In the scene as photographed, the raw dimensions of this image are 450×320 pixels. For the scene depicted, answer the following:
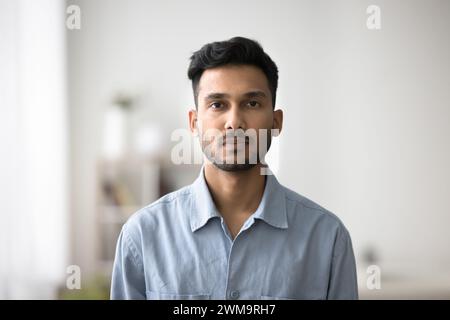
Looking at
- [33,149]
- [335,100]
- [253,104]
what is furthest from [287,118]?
[253,104]

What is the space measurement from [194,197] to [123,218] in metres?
1.63

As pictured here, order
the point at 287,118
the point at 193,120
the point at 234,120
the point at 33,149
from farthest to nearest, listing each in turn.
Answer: the point at 287,118 < the point at 33,149 < the point at 193,120 < the point at 234,120

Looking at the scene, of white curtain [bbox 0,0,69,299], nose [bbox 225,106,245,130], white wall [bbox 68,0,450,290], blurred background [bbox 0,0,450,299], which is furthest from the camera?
white wall [bbox 68,0,450,290]

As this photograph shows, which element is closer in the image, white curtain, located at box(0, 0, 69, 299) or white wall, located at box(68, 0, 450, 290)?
white curtain, located at box(0, 0, 69, 299)

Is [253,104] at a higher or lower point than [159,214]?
higher

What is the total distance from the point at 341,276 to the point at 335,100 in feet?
6.07

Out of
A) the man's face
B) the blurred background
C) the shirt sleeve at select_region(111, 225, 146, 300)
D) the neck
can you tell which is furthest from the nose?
the blurred background

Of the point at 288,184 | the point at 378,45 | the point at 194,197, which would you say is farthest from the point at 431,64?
the point at 194,197

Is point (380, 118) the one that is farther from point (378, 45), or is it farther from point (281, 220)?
point (281, 220)

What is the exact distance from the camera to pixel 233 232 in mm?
1049

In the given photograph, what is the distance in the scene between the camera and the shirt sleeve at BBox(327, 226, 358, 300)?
1.02 metres

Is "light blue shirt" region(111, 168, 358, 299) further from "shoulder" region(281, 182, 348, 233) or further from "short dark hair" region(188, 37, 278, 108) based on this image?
"short dark hair" region(188, 37, 278, 108)

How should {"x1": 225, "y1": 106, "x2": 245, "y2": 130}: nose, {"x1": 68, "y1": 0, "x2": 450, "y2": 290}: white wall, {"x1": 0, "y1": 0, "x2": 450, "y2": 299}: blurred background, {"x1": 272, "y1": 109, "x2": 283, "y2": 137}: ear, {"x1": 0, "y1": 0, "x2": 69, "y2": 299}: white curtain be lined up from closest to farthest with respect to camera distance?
{"x1": 225, "y1": 106, "x2": 245, "y2": 130}: nose
{"x1": 272, "y1": 109, "x2": 283, "y2": 137}: ear
{"x1": 0, "y1": 0, "x2": 69, "y2": 299}: white curtain
{"x1": 0, "y1": 0, "x2": 450, "y2": 299}: blurred background
{"x1": 68, "y1": 0, "x2": 450, "y2": 290}: white wall

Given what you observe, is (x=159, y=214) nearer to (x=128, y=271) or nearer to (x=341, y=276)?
(x=128, y=271)
